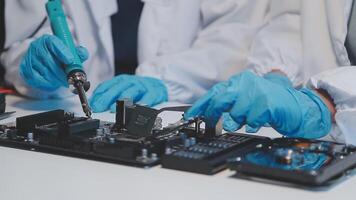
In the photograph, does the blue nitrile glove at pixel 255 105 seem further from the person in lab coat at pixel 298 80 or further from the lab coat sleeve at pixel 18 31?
the lab coat sleeve at pixel 18 31


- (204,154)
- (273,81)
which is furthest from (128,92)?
(204,154)

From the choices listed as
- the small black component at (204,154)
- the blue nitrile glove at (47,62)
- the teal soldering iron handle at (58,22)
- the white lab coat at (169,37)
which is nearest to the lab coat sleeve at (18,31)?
the white lab coat at (169,37)

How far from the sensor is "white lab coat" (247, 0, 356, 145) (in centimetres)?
119

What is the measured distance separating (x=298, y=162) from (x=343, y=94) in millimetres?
305

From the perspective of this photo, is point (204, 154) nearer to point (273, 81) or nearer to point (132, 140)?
point (132, 140)

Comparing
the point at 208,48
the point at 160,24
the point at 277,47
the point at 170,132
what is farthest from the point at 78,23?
the point at 170,132

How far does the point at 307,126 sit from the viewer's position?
0.92m

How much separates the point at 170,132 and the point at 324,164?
22 cm

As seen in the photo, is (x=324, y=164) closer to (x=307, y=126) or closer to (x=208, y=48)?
(x=307, y=126)

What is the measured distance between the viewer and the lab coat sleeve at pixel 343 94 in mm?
936

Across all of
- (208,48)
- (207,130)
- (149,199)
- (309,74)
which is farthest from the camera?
(208,48)

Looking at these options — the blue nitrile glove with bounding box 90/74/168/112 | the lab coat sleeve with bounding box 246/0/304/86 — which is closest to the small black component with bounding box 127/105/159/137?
the blue nitrile glove with bounding box 90/74/168/112

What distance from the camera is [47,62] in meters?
1.19

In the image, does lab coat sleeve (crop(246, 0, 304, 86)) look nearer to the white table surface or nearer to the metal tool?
the metal tool
